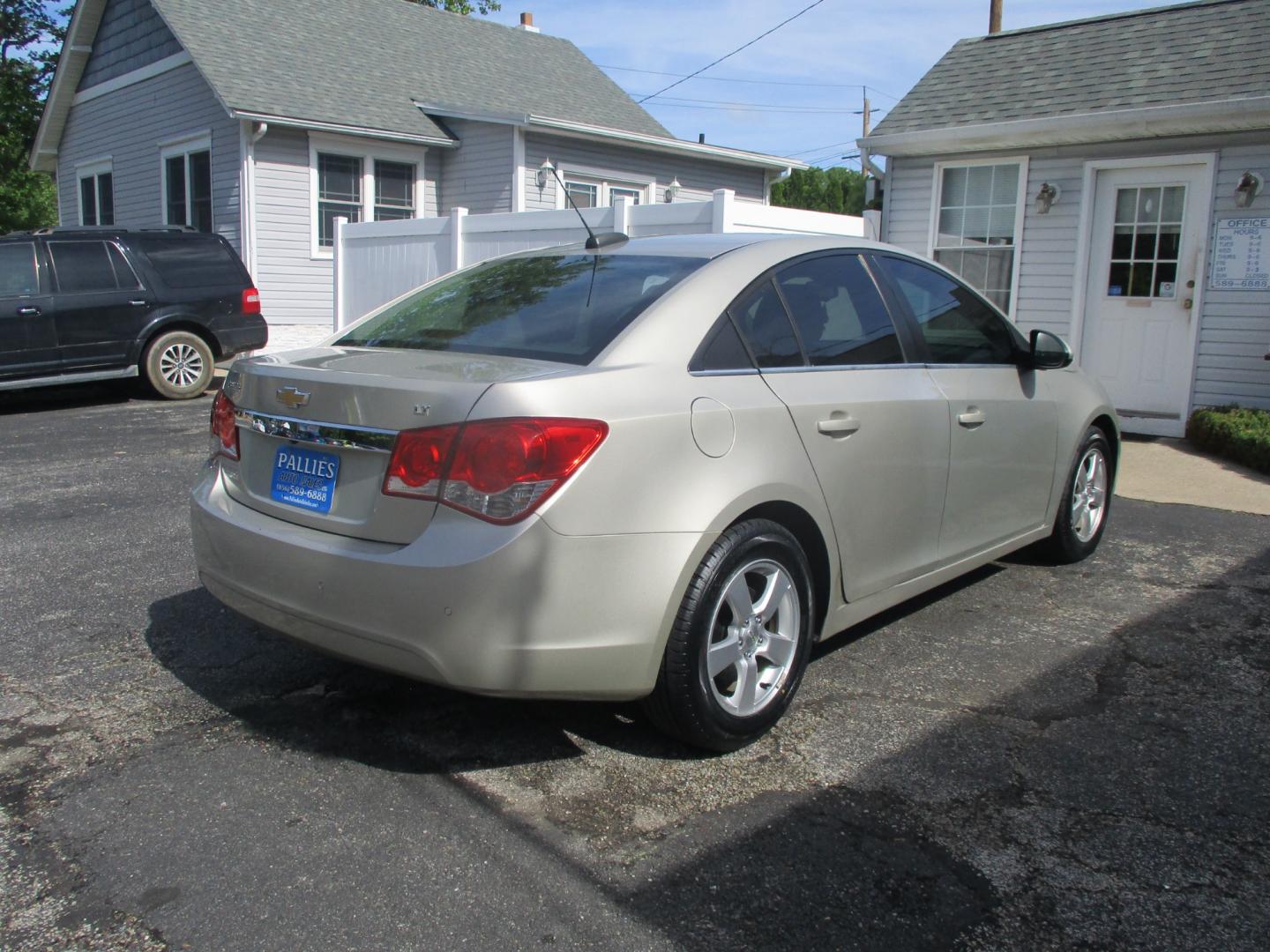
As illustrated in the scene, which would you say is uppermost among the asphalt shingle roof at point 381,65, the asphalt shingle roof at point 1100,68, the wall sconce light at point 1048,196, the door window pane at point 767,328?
the asphalt shingle roof at point 381,65

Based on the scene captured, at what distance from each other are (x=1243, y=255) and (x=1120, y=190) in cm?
124

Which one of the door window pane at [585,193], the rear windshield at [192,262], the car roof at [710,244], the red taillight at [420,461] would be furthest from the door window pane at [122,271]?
the red taillight at [420,461]

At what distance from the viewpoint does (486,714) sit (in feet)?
11.8

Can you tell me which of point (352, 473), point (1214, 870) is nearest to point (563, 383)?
point (352, 473)

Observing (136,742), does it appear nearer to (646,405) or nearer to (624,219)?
(646,405)

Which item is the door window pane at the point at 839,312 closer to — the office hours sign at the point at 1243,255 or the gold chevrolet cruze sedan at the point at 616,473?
the gold chevrolet cruze sedan at the point at 616,473

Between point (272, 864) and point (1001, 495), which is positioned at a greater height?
point (1001, 495)

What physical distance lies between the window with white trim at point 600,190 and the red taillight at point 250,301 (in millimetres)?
6459

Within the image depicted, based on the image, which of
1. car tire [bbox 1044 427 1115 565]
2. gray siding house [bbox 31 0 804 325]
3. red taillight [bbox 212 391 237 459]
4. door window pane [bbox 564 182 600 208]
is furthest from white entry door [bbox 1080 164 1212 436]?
door window pane [bbox 564 182 600 208]

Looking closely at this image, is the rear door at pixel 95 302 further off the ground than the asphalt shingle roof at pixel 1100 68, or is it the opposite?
the asphalt shingle roof at pixel 1100 68

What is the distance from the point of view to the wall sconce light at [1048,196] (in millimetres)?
10086

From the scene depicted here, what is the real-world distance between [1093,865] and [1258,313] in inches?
314

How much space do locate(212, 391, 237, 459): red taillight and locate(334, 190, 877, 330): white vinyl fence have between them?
4.82 m

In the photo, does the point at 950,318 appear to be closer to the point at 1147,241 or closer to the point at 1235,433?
the point at 1235,433
